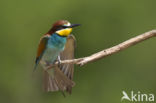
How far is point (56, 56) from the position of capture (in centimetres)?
296

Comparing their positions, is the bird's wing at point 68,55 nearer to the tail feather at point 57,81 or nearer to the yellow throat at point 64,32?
the tail feather at point 57,81

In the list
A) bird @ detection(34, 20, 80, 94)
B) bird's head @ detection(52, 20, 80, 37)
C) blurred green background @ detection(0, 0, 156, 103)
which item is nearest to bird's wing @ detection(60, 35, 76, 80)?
bird @ detection(34, 20, 80, 94)

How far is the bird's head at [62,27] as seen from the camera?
259 cm

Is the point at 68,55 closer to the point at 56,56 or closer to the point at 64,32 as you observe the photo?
the point at 56,56

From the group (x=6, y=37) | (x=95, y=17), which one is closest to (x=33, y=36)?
(x=6, y=37)

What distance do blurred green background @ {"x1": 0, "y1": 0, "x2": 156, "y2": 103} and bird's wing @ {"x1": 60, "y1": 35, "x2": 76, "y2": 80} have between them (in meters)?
2.25

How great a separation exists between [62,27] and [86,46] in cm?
303

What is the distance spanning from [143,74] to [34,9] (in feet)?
4.66

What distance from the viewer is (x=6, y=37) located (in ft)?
19.8

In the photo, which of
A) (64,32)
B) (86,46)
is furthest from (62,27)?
(86,46)

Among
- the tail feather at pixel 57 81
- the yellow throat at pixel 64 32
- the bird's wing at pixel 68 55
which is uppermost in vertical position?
the yellow throat at pixel 64 32

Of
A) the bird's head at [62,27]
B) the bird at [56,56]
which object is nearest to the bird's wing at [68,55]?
the bird at [56,56]

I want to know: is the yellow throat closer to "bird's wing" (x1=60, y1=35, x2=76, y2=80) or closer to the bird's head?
the bird's head

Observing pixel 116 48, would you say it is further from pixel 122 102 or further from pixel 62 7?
pixel 62 7
